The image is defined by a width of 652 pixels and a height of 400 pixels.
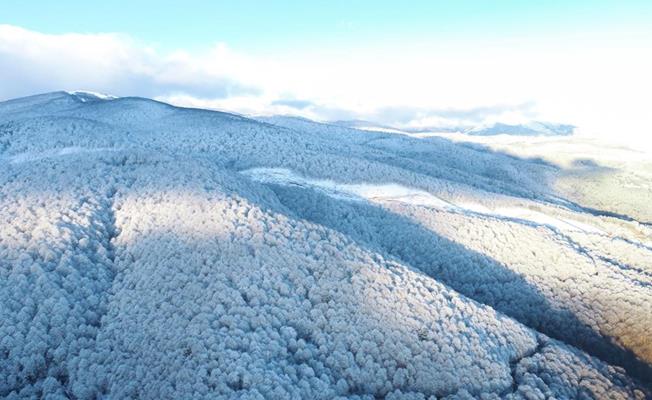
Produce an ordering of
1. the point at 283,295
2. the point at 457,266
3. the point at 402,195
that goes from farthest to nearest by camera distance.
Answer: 1. the point at 402,195
2. the point at 457,266
3. the point at 283,295

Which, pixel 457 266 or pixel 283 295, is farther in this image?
pixel 457 266

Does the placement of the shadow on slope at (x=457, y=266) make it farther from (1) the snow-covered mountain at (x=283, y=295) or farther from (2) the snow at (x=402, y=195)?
(2) the snow at (x=402, y=195)

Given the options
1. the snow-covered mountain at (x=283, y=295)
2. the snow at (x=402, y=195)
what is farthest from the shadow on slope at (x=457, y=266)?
the snow at (x=402, y=195)

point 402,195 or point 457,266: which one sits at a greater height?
point 402,195

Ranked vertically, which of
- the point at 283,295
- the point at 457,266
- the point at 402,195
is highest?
the point at 402,195

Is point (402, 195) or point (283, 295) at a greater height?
point (402, 195)

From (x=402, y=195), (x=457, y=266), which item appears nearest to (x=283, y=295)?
(x=457, y=266)

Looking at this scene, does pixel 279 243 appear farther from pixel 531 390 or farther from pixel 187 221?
pixel 531 390

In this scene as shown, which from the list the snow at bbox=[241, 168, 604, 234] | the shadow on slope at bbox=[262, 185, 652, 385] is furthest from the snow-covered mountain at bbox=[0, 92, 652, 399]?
the snow at bbox=[241, 168, 604, 234]

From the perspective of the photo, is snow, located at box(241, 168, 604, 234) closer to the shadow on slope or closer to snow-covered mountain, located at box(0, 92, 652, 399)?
snow-covered mountain, located at box(0, 92, 652, 399)

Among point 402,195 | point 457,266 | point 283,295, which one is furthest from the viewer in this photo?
point 402,195

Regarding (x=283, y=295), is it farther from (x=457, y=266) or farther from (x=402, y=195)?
(x=402, y=195)
